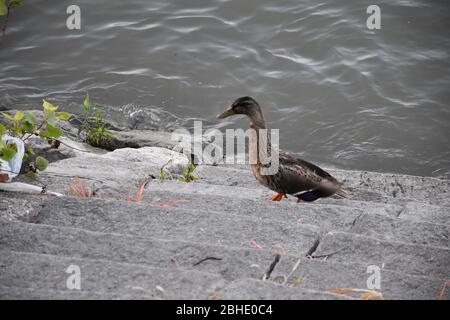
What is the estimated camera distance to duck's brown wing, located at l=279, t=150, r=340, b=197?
200 inches

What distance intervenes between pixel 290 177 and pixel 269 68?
5031 mm

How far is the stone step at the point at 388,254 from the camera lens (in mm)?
3223

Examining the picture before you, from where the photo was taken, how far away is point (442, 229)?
386cm

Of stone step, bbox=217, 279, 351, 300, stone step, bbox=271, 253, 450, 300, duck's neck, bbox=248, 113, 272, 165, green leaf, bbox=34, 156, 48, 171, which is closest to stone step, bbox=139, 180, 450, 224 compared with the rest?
duck's neck, bbox=248, 113, 272, 165

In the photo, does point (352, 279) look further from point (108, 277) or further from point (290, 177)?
point (290, 177)

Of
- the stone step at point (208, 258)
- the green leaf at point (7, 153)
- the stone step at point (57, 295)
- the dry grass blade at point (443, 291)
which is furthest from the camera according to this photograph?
the green leaf at point (7, 153)

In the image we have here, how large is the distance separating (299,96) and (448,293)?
22.1ft

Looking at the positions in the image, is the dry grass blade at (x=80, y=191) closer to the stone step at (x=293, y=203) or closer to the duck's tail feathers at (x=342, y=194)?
the stone step at (x=293, y=203)

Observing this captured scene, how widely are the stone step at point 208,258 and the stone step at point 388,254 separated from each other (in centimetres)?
6

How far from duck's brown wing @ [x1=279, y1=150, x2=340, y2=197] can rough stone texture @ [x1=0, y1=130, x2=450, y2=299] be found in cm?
28

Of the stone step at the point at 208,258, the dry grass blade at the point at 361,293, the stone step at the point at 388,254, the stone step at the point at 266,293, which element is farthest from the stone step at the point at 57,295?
the stone step at the point at 388,254

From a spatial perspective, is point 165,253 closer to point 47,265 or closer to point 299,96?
point 47,265

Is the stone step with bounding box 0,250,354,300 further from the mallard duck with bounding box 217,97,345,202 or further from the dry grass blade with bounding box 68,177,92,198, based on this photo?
the mallard duck with bounding box 217,97,345,202

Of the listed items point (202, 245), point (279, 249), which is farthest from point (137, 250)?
point (279, 249)
